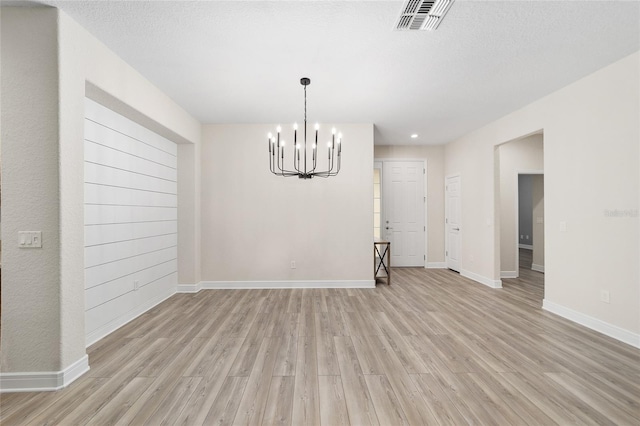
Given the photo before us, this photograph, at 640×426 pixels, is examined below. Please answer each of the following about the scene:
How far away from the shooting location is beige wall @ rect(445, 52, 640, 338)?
9.55 feet

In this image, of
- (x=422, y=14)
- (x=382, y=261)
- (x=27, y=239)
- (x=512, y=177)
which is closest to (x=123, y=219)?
(x=27, y=239)

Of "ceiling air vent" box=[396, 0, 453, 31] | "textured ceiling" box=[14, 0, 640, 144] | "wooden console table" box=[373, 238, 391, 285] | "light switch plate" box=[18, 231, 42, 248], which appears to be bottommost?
"wooden console table" box=[373, 238, 391, 285]

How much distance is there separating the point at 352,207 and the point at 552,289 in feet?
10.1

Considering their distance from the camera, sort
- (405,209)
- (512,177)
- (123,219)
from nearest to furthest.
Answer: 1. (123,219)
2. (512,177)
3. (405,209)

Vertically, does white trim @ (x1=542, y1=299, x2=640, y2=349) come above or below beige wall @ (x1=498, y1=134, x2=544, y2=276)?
below

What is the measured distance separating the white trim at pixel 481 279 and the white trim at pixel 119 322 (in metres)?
5.53

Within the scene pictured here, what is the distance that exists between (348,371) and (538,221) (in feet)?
20.8

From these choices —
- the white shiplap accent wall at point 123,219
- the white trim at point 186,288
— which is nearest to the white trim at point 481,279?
the white trim at point 186,288

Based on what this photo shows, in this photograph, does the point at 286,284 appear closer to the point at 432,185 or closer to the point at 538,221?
the point at 432,185

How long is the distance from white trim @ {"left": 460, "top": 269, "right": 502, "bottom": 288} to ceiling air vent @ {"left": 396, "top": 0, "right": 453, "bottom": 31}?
4.43 m

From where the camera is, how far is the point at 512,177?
604 centimetres

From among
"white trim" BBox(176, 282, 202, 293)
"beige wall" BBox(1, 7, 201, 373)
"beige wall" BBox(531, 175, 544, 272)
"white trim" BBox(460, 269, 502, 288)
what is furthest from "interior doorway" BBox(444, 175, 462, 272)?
"beige wall" BBox(1, 7, 201, 373)

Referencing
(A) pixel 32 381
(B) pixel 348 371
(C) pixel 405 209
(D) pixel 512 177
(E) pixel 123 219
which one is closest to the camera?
(A) pixel 32 381

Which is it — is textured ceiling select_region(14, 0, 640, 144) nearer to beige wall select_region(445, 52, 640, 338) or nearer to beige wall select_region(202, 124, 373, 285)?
beige wall select_region(445, 52, 640, 338)
